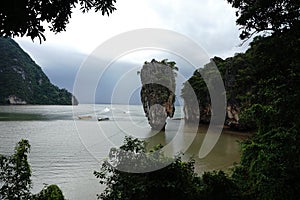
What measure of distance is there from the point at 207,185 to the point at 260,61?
2.91 metres

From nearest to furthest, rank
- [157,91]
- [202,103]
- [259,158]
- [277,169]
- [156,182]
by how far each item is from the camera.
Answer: [156,182] < [277,169] < [259,158] < [157,91] < [202,103]

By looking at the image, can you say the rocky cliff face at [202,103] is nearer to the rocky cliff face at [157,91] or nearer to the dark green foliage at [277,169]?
the rocky cliff face at [157,91]

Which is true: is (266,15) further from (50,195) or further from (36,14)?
(50,195)

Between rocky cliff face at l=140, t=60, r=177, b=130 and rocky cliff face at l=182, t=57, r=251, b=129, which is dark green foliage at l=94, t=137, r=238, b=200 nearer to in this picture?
rocky cliff face at l=140, t=60, r=177, b=130

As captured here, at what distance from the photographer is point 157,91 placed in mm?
30328

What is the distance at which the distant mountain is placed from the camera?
75.5 m

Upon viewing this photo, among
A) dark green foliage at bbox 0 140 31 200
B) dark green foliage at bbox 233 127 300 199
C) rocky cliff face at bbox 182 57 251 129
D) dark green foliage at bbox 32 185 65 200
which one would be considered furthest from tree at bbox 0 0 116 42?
rocky cliff face at bbox 182 57 251 129

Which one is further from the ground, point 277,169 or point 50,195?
point 277,169

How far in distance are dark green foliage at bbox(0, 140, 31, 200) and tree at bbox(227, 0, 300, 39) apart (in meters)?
5.47

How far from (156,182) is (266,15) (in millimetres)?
3995

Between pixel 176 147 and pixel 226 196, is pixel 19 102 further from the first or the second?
pixel 226 196

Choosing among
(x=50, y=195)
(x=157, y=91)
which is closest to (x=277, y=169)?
(x=50, y=195)

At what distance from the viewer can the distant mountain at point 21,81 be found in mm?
75500

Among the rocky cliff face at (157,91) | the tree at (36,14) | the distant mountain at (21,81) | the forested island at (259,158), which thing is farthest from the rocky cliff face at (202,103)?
the distant mountain at (21,81)
